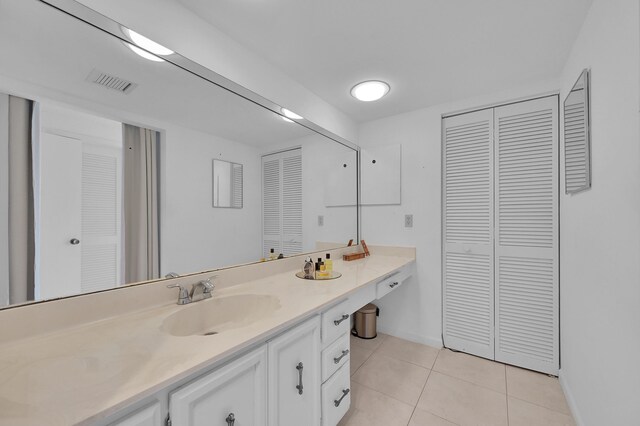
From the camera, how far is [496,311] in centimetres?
210

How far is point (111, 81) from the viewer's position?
107cm

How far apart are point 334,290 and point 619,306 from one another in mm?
1116

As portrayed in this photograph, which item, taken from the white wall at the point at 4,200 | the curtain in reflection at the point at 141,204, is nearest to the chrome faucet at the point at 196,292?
the curtain in reflection at the point at 141,204

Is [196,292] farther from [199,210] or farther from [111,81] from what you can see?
[111,81]

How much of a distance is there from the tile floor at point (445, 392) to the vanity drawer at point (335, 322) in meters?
0.59

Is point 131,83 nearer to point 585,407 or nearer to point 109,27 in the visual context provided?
point 109,27

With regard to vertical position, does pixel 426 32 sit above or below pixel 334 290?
above

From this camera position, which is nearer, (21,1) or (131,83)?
(21,1)

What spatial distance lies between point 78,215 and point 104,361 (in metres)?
0.57

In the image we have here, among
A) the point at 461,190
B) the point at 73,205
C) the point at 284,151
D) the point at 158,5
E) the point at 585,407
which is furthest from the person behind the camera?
the point at 461,190

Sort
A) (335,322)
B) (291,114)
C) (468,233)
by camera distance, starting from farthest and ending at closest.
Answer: (468,233) → (291,114) → (335,322)

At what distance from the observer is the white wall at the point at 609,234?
2.85 feet

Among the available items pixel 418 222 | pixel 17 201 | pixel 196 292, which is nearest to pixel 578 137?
pixel 418 222

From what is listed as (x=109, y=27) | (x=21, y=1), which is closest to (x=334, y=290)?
(x=109, y=27)
